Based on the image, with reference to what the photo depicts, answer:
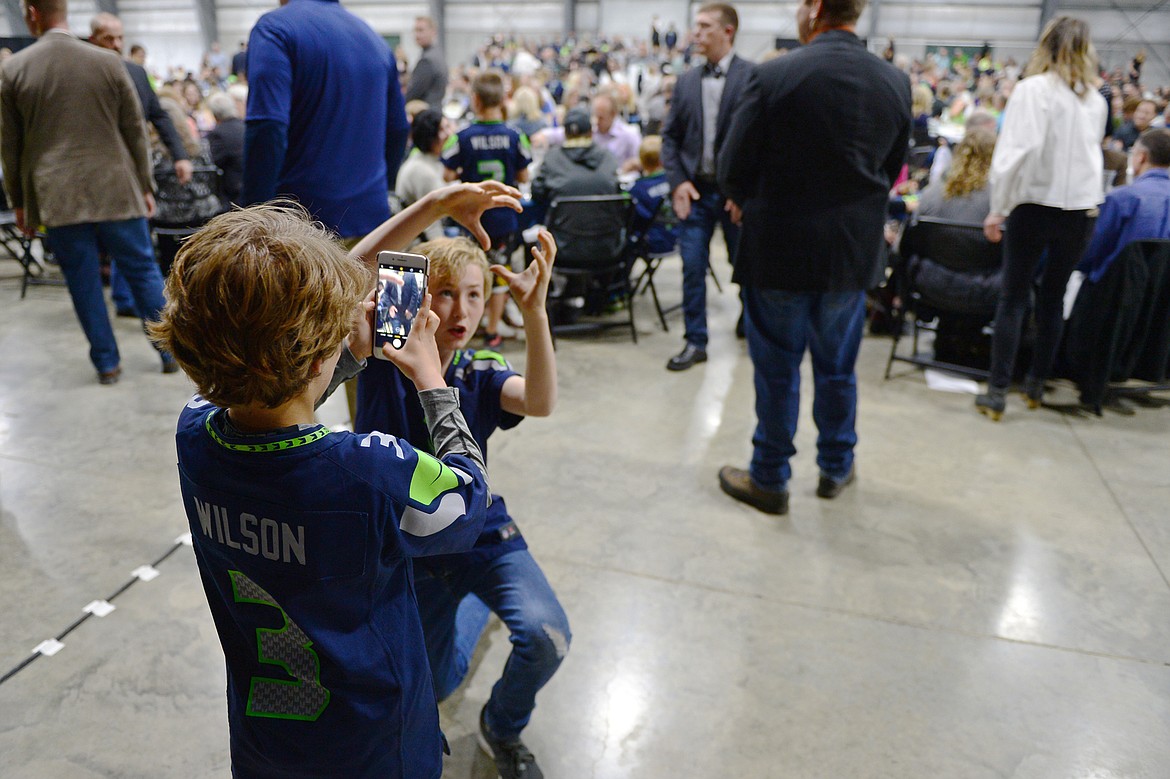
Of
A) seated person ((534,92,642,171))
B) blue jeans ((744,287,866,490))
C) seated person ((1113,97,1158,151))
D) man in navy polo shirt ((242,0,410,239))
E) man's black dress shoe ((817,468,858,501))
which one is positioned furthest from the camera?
seated person ((1113,97,1158,151))

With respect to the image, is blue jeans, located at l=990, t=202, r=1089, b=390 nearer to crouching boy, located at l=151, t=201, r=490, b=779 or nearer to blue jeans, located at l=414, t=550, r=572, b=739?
blue jeans, located at l=414, t=550, r=572, b=739

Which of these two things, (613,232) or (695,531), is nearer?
(695,531)

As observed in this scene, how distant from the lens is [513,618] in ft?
5.04

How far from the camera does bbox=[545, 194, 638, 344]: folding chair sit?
13.6 ft

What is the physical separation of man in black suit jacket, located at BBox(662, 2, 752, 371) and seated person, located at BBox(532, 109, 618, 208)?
1.49ft

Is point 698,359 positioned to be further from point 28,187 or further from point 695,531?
point 28,187

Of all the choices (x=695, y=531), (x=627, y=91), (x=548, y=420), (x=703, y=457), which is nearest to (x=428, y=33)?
(x=627, y=91)

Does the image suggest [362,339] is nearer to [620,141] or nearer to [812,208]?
[812,208]

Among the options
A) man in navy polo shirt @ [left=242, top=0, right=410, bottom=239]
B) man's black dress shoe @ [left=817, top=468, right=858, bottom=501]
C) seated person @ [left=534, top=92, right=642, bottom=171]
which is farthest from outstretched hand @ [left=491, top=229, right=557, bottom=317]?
seated person @ [left=534, top=92, right=642, bottom=171]

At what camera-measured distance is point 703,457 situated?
3141 mm

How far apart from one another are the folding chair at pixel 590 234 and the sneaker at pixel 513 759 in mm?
2910

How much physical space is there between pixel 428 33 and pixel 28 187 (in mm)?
3440

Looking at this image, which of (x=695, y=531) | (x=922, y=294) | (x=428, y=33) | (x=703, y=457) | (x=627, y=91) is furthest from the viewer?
(x=627, y=91)

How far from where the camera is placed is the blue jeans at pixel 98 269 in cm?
342
